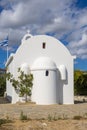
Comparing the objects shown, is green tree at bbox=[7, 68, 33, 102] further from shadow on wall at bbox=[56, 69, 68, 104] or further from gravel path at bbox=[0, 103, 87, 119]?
shadow on wall at bbox=[56, 69, 68, 104]

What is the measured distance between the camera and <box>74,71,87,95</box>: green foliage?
1622 inches

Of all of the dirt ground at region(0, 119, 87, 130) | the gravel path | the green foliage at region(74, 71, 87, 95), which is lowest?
the dirt ground at region(0, 119, 87, 130)

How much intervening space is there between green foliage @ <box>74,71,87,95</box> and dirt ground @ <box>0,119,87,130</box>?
2583cm

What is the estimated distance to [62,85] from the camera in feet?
98.2

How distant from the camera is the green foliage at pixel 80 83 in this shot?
135 feet

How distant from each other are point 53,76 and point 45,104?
2.60m

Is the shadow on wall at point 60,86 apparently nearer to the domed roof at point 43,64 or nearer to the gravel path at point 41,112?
the domed roof at point 43,64

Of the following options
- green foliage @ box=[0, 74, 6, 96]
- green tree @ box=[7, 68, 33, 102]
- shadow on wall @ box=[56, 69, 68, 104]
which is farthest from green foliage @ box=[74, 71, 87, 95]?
green tree @ box=[7, 68, 33, 102]

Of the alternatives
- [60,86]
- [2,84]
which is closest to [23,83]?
[60,86]

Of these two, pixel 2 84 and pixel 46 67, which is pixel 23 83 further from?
pixel 2 84

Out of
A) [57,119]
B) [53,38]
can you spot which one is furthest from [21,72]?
[57,119]

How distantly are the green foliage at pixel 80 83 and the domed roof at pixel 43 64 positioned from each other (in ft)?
40.6

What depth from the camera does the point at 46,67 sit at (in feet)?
93.8

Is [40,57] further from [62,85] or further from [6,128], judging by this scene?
[6,128]
